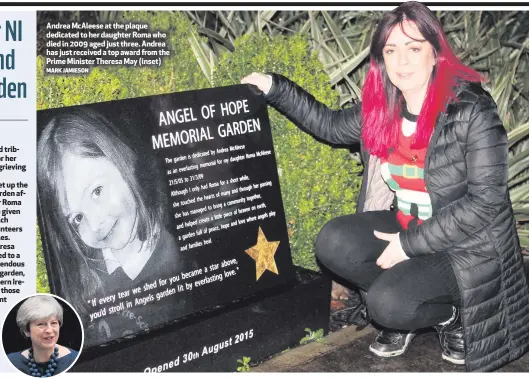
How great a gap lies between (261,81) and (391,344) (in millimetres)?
1638

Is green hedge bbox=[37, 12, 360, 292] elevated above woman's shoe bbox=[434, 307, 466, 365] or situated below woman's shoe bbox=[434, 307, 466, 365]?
above

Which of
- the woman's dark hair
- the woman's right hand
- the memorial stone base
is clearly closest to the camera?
the woman's dark hair

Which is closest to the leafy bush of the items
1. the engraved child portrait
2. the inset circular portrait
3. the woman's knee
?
the woman's knee

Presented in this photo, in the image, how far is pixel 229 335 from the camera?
4090mm

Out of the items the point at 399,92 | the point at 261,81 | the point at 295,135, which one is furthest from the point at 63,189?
the point at 399,92

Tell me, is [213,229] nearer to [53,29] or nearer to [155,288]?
[155,288]

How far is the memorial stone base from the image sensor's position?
367 cm

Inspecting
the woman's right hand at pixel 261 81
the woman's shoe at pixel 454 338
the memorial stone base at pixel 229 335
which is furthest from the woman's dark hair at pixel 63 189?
the woman's shoe at pixel 454 338

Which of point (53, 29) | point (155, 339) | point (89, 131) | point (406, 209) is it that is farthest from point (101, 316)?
point (53, 29)

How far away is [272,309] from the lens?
4.27m

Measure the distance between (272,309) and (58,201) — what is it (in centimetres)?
135

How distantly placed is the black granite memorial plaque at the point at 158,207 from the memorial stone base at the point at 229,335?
79mm

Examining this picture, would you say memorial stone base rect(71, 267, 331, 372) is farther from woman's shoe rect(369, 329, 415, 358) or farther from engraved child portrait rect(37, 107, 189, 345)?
woman's shoe rect(369, 329, 415, 358)

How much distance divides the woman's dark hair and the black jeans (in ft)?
3.53
